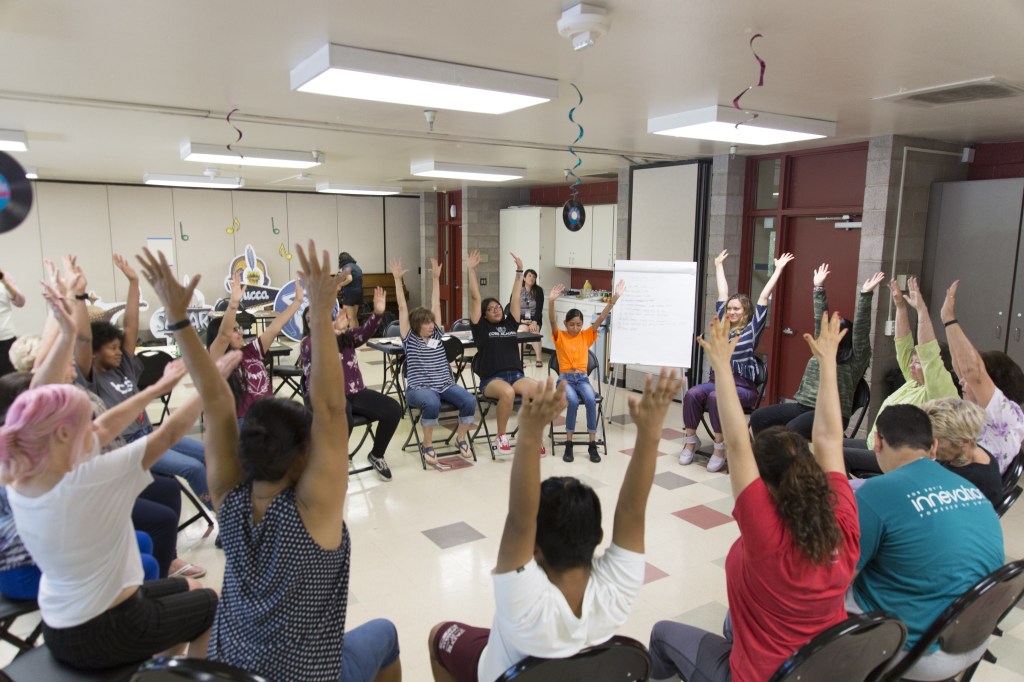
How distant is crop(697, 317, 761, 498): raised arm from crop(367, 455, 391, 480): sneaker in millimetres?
3299

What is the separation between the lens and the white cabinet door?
30.0 ft

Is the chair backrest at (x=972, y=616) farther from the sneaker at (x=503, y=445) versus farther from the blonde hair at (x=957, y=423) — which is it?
the sneaker at (x=503, y=445)

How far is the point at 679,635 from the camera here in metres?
2.09

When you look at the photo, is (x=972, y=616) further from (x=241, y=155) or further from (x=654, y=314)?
(x=241, y=155)

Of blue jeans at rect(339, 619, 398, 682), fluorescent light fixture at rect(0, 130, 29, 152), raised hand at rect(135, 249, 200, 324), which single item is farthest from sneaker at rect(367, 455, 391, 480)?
fluorescent light fixture at rect(0, 130, 29, 152)

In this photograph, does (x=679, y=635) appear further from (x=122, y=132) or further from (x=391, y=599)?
(x=122, y=132)

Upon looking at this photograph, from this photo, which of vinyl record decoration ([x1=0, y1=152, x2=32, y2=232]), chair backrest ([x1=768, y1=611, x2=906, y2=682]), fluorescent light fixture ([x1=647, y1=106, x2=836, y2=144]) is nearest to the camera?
chair backrest ([x1=768, y1=611, x2=906, y2=682])

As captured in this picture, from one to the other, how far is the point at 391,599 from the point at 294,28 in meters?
2.53

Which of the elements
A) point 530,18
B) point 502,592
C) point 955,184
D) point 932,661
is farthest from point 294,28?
point 955,184

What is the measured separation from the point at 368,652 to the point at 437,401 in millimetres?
3251

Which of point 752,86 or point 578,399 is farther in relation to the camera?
point 578,399

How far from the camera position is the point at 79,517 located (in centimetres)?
168

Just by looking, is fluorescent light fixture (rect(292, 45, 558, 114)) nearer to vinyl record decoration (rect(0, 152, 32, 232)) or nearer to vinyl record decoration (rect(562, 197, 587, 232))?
vinyl record decoration (rect(0, 152, 32, 232))

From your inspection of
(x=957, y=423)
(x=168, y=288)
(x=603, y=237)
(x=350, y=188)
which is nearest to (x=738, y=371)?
(x=957, y=423)
